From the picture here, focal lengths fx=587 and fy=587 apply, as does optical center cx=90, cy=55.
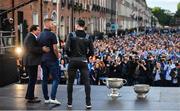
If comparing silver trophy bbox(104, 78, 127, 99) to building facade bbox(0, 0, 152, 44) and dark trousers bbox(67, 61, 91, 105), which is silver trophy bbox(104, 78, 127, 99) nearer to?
dark trousers bbox(67, 61, 91, 105)

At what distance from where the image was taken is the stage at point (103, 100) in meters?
13.1

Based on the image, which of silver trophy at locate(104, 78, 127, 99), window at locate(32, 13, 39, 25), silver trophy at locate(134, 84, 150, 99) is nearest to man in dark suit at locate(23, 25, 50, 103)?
silver trophy at locate(104, 78, 127, 99)

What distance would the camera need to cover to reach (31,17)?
126 feet

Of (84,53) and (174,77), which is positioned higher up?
Answer: (84,53)

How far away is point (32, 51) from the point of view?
43.4ft

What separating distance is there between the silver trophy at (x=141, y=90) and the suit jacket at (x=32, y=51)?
2.65 meters

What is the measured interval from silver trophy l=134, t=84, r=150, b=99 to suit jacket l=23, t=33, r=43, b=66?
8.70 ft

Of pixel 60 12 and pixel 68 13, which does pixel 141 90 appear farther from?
pixel 68 13

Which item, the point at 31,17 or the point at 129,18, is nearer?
the point at 31,17

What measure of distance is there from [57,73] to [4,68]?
420 centimetres

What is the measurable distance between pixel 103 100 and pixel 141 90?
982mm

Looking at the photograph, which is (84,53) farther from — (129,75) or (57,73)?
(129,75)

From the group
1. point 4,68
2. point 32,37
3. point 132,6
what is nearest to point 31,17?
point 4,68

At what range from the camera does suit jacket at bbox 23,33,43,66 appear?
519 inches
